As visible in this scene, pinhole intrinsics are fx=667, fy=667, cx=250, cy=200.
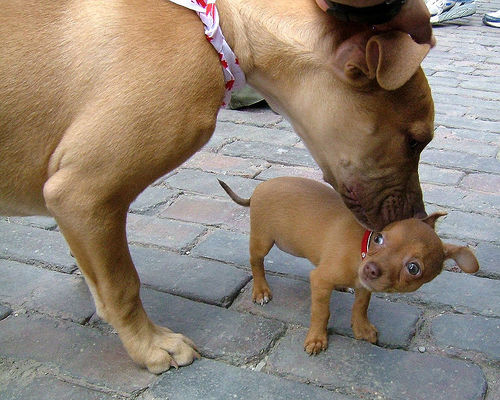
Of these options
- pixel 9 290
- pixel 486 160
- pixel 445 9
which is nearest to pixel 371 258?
pixel 9 290

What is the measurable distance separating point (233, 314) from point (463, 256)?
40.2 inches

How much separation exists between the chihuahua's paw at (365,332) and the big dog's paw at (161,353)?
660 millimetres

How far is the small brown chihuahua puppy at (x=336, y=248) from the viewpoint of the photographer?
244 centimetres

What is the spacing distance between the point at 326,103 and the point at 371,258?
62 centimetres

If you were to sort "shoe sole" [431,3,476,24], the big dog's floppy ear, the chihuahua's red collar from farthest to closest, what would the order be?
"shoe sole" [431,3,476,24] < the chihuahua's red collar < the big dog's floppy ear

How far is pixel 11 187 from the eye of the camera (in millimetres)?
2586

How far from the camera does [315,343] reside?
2678 mm

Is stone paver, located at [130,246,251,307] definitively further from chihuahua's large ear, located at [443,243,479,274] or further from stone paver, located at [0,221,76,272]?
chihuahua's large ear, located at [443,243,479,274]

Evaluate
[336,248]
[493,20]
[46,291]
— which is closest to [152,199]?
[46,291]

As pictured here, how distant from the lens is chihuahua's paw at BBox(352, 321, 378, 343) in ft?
9.05

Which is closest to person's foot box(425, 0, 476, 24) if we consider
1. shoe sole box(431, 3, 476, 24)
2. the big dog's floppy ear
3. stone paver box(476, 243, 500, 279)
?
shoe sole box(431, 3, 476, 24)

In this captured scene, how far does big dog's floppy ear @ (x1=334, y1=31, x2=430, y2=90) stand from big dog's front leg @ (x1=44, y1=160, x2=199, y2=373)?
1005 millimetres

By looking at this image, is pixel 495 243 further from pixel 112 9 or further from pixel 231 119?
pixel 231 119

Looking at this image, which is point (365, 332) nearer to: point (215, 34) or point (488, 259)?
point (488, 259)
